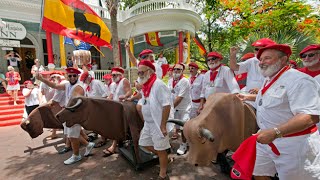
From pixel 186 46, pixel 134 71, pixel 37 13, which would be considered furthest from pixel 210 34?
pixel 37 13

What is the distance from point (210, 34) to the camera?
662 inches

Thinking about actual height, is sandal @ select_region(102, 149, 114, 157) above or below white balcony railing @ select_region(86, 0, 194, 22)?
below

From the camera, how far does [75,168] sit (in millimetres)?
3988

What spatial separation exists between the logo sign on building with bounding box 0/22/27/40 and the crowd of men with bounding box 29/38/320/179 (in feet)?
6.68

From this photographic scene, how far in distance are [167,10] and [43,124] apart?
35.5 feet

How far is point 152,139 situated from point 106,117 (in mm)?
976

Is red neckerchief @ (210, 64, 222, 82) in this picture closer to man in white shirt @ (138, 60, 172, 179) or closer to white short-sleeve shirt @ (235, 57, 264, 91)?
white short-sleeve shirt @ (235, 57, 264, 91)

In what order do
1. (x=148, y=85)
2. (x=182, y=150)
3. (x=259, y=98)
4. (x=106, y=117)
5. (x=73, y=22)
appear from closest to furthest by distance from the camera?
1. (x=259, y=98)
2. (x=148, y=85)
3. (x=106, y=117)
4. (x=182, y=150)
5. (x=73, y=22)

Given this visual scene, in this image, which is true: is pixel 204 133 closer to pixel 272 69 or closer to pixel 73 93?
pixel 272 69

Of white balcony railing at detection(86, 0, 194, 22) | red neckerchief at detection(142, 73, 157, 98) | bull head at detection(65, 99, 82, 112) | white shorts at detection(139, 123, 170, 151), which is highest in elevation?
white balcony railing at detection(86, 0, 194, 22)

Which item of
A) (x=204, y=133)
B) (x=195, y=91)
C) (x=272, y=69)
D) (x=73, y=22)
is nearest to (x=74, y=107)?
(x=204, y=133)

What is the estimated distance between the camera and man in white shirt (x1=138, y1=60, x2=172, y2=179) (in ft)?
10.5

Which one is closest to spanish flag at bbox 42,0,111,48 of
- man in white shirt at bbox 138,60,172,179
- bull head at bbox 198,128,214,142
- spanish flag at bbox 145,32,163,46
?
man in white shirt at bbox 138,60,172,179

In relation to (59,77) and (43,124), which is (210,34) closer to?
(59,77)
